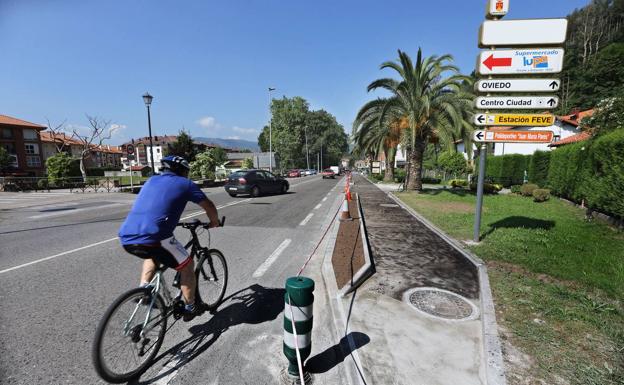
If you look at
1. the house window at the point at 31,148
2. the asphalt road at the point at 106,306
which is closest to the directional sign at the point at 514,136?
the asphalt road at the point at 106,306

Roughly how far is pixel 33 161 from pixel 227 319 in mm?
68935

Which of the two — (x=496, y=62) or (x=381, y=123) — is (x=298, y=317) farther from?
(x=381, y=123)

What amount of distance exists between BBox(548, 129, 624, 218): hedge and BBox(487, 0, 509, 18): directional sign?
5.48m

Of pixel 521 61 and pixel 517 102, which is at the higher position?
pixel 521 61

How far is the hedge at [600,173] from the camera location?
8148mm

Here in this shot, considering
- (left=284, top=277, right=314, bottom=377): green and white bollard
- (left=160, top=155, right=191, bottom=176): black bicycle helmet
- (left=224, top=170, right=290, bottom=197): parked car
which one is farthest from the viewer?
(left=224, top=170, right=290, bottom=197): parked car

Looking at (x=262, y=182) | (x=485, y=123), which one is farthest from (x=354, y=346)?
(x=262, y=182)

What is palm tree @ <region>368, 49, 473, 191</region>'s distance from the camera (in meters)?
15.6

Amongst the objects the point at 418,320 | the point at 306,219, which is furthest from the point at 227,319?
the point at 306,219

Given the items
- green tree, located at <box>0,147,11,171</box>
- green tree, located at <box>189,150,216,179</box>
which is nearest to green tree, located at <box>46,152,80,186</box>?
green tree, located at <box>189,150,216,179</box>

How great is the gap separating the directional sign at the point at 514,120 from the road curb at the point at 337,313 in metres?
4.75

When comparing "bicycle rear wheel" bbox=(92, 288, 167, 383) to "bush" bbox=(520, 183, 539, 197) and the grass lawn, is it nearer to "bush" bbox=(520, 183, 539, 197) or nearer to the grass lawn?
the grass lawn

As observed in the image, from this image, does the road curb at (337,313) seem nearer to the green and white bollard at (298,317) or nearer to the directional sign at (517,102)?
the green and white bollard at (298,317)

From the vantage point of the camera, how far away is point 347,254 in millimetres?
5984
